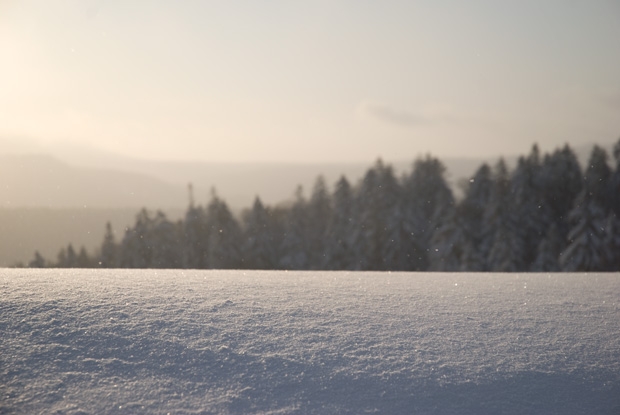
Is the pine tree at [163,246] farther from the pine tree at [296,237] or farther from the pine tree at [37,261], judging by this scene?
the pine tree at [37,261]

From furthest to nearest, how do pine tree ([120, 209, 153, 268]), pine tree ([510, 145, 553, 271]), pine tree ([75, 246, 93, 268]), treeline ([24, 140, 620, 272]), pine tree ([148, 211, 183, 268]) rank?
pine tree ([75, 246, 93, 268])
pine tree ([120, 209, 153, 268])
pine tree ([148, 211, 183, 268])
pine tree ([510, 145, 553, 271])
treeline ([24, 140, 620, 272])

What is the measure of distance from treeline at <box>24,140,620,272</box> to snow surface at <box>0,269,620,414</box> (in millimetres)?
26630

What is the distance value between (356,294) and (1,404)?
4293 mm

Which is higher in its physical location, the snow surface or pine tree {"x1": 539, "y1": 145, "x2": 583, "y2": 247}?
pine tree {"x1": 539, "y1": 145, "x2": 583, "y2": 247}

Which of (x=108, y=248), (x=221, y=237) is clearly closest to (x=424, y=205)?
(x=221, y=237)

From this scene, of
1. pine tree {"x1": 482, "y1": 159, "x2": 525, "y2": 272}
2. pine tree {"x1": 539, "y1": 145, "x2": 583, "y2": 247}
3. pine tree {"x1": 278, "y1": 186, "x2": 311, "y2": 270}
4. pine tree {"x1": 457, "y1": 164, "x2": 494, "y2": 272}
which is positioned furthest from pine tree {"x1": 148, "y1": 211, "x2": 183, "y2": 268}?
pine tree {"x1": 539, "y1": 145, "x2": 583, "y2": 247}

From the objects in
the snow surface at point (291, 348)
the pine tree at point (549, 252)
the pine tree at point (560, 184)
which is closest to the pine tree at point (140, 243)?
the pine tree at point (549, 252)

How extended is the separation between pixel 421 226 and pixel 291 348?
31581mm

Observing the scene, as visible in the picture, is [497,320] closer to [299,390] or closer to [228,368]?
[299,390]

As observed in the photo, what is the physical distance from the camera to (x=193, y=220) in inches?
1587

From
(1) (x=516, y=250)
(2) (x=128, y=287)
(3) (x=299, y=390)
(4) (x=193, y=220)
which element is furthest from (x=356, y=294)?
(4) (x=193, y=220)

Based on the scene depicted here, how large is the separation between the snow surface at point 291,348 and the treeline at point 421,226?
87.4ft

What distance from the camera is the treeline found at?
3178 centimetres

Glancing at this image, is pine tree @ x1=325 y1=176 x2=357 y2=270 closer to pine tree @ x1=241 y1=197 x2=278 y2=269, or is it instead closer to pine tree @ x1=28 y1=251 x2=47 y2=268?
pine tree @ x1=241 y1=197 x2=278 y2=269
